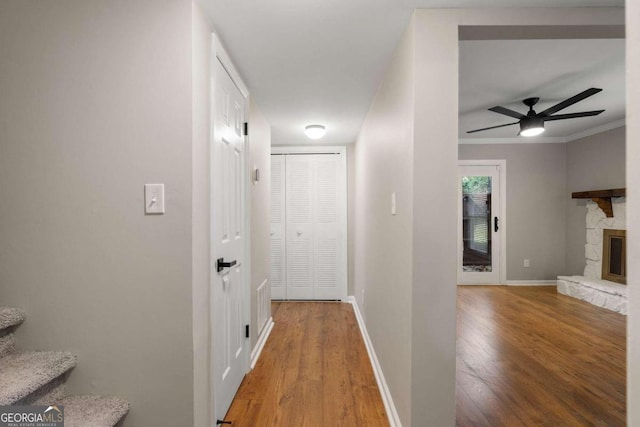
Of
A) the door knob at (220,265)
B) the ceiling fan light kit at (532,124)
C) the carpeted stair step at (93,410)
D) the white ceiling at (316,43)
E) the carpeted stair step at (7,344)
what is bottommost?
the carpeted stair step at (93,410)

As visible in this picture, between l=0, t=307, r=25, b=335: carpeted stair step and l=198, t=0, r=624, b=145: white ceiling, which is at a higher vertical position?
l=198, t=0, r=624, b=145: white ceiling

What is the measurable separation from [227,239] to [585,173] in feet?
18.6

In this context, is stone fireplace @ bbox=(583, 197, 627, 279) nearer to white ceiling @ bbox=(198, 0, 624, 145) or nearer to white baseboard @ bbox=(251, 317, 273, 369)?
white ceiling @ bbox=(198, 0, 624, 145)

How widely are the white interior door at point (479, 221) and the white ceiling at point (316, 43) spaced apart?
250cm

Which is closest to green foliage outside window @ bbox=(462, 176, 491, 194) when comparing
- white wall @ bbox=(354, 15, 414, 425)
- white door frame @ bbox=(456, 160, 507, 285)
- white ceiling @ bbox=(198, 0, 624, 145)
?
white door frame @ bbox=(456, 160, 507, 285)

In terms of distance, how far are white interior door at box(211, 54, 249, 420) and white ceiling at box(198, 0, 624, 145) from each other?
23cm

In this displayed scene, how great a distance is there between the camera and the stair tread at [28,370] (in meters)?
1.12

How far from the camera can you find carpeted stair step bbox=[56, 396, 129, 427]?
122 cm

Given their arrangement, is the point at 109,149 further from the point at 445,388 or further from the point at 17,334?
the point at 445,388

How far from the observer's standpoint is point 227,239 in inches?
76.5

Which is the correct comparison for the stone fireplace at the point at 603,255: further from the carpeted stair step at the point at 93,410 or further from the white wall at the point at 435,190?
the carpeted stair step at the point at 93,410

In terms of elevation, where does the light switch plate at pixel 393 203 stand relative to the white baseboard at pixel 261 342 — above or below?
above

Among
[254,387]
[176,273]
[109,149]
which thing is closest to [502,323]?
[254,387]

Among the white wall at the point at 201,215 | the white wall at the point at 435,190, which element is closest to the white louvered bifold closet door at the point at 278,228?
the white wall at the point at 201,215
